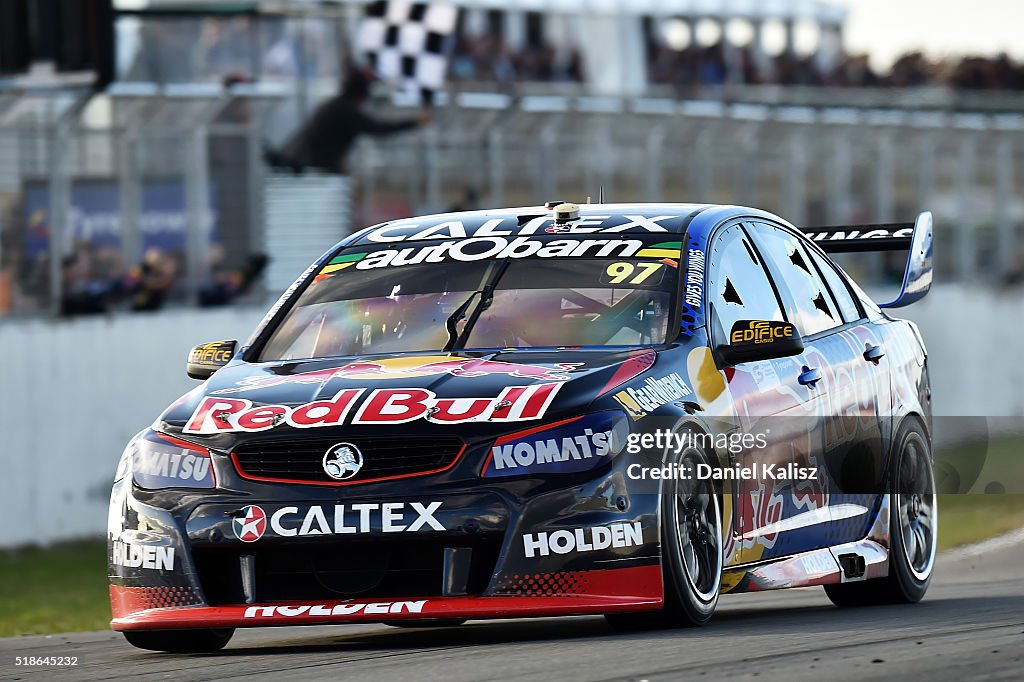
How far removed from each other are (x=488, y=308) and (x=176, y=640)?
4.82ft

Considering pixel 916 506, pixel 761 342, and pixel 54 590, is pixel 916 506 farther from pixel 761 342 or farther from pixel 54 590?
pixel 54 590

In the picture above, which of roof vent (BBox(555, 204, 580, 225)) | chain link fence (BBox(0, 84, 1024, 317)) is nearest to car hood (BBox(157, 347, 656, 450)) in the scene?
roof vent (BBox(555, 204, 580, 225))

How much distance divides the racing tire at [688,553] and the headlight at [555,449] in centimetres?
25

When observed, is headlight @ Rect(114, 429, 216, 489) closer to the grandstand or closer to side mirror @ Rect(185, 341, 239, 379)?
side mirror @ Rect(185, 341, 239, 379)

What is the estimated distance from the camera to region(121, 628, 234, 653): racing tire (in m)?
6.70

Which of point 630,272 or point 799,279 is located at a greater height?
point 630,272

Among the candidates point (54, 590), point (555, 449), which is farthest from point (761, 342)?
point (54, 590)

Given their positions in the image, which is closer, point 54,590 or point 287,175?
point 54,590

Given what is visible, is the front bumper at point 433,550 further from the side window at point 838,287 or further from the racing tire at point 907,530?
the side window at point 838,287

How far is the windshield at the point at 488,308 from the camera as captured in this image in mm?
6910

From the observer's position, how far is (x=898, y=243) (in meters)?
9.09

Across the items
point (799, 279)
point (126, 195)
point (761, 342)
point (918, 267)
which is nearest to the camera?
point (761, 342)

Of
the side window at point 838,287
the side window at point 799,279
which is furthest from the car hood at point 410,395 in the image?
the side window at point 838,287

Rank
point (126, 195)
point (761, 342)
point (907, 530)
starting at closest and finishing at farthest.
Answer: point (761, 342)
point (907, 530)
point (126, 195)
